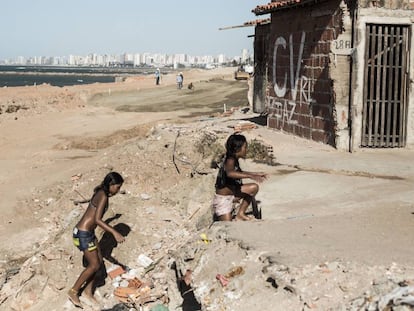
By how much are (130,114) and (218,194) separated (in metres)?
22.4

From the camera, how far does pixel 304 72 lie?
13578mm

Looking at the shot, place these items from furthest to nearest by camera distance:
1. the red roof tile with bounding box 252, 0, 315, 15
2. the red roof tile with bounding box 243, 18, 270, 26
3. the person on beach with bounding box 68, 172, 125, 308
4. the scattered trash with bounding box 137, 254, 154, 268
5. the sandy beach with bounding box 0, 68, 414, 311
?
the red roof tile with bounding box 243, 18, 270, 26
the red roof tile with bounding box 252, 0, 315, 15
the scattered trash with bounding box 137, 254, 154, 268
the person on beach with bounding box 68, 172, 125, 308
the sandy beach with bounding box 0, 68, 414, 311

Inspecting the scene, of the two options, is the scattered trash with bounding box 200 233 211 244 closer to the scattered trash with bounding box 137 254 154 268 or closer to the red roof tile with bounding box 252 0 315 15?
the scattered trash with bounding box 137 254 154 268

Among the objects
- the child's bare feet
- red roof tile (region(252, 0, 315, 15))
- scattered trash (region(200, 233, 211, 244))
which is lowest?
the child's bare feet

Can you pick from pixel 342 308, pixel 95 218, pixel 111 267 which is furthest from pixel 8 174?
pixel 342 308

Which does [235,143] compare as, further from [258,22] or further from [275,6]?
[258,22]

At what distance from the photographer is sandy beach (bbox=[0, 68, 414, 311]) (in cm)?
561

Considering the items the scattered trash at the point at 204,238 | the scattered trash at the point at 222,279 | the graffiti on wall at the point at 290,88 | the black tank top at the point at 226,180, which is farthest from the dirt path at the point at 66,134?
the graffiti on wall at the point at 290,88

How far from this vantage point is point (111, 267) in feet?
28.9

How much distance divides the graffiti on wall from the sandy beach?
0.66 m

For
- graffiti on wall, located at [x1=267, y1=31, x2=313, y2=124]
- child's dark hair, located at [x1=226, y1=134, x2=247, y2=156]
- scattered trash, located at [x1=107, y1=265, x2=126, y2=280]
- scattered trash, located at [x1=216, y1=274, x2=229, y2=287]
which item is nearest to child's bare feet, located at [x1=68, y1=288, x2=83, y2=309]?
scattered trash, located at [x1=107, y1=265, x2=126, y2=280]

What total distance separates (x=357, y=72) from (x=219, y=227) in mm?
6334

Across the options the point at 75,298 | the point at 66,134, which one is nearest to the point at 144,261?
the point at 75,298

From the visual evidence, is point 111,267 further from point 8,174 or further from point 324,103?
point 8,174
